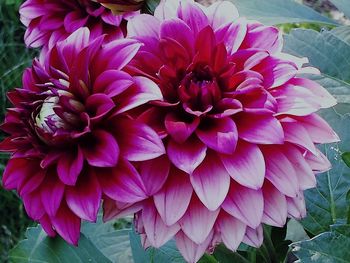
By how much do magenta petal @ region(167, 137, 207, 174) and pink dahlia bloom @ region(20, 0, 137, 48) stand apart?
0.25 meters

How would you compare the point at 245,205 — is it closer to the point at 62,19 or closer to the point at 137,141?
the point at 137,141

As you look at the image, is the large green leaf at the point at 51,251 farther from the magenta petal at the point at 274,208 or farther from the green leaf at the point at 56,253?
the magenta petal at the point at 274,208

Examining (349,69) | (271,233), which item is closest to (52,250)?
(271,233)

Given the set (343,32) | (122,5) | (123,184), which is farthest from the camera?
(343,32)

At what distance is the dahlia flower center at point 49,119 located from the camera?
15.7 inches

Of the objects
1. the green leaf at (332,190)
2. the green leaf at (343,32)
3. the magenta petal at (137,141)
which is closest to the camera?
the magenta petal at (137,141)

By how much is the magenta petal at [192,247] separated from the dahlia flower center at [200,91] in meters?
0.08

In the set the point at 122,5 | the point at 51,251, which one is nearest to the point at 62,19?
the point at 122,5

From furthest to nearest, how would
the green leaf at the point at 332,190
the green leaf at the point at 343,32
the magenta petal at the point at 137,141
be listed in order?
the green leaf at the point at 343,32 → the green leaf at the point at 332,190 → the magenta petal at the point at 137,141

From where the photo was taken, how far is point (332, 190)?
0.59m

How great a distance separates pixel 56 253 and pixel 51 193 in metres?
0.20

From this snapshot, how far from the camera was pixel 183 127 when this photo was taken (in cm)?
40

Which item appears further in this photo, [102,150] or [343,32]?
[343,32]

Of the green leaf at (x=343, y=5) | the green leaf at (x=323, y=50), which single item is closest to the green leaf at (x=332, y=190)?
the green leaf at (x=323, y=50)
